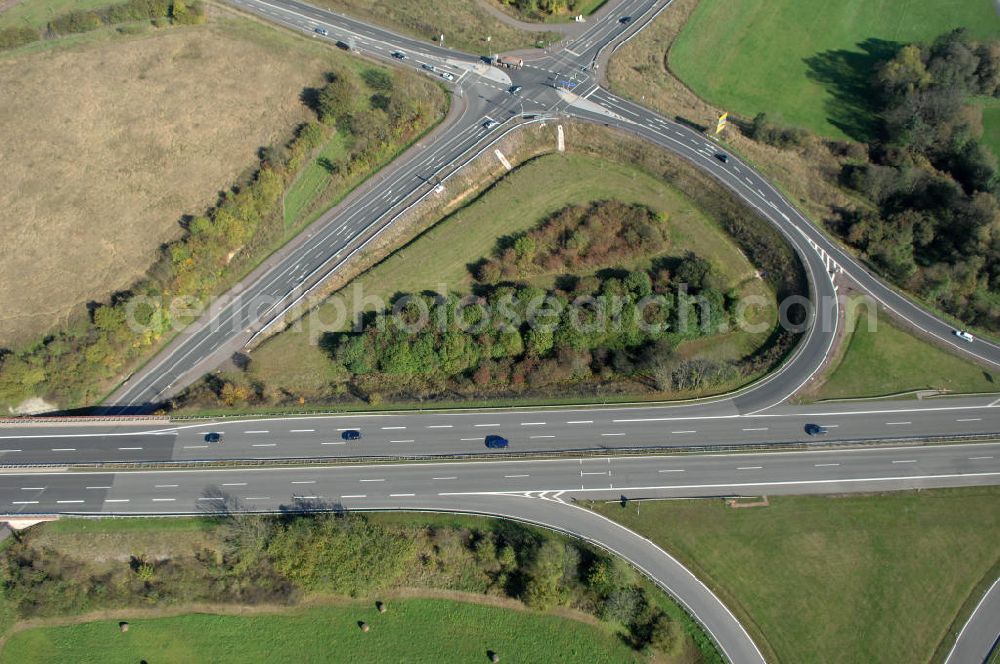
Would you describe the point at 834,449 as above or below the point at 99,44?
below

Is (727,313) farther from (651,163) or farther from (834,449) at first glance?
(651,163)

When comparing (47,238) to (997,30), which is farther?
(997,30)

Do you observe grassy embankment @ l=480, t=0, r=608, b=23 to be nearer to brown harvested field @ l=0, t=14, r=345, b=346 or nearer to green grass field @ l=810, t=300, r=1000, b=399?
brown harvested field @ l=0, t=14, r=345, b=346

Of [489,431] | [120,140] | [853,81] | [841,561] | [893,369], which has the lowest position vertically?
[841,561]

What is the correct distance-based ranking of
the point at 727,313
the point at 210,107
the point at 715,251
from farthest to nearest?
the point at 210,107
the point at 715,251
the point at 727,313

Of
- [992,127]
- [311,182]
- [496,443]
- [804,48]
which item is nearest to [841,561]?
[496,443]

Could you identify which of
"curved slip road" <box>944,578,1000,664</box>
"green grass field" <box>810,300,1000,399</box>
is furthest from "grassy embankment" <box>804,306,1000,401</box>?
"curved slip road" <box>944,578,1000,664</box>

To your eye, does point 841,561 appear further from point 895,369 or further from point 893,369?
point 895,369


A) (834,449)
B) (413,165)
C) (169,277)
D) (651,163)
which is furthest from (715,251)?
(169,277)
